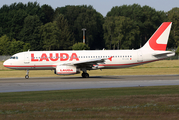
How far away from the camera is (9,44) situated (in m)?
94.6

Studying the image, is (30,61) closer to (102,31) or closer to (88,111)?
(88,111)

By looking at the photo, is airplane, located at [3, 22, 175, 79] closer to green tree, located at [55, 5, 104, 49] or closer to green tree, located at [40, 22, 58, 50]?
green tree, located at [40, 22, 58, 50]

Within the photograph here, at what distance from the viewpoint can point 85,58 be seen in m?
34.1

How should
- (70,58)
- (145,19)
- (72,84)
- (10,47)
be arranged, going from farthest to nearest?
(145,19)
(10,47)
(70,58)
(72,84)

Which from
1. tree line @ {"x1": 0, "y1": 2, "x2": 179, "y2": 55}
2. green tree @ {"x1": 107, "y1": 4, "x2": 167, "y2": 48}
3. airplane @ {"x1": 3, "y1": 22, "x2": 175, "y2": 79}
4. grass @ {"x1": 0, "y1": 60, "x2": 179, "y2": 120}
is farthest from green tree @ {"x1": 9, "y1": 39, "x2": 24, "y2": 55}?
grass @ {"x1": 0, "y1": 60, "x2": 179, "y2": 120}

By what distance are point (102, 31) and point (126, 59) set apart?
93.6 m

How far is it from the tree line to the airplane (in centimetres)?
7097

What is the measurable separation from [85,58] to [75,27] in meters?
91.7

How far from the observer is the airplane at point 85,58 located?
107 ft

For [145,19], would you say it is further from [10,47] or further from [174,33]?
[10,47]

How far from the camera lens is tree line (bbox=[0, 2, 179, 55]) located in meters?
109

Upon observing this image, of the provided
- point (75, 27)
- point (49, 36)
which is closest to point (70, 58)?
point (49, 36)

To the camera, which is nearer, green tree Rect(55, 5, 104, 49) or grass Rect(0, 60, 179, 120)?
grass Rect(0, 60, 179, 120)

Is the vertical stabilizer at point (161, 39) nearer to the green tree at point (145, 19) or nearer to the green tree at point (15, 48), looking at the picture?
the green tree at point (15, 48)
